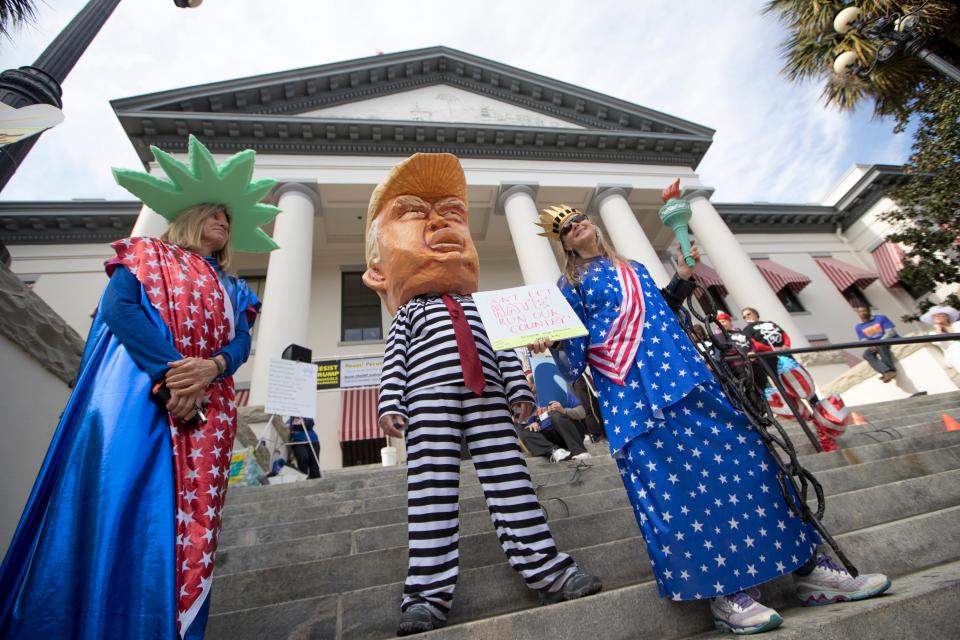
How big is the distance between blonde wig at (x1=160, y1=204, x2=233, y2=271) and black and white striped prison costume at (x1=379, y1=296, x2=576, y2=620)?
101cm

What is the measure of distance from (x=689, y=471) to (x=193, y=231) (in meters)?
2.60

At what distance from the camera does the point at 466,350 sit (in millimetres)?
2107

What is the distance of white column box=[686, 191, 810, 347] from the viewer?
11.4 meters

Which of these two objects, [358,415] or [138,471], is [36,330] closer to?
[138,471]

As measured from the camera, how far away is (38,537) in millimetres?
1222

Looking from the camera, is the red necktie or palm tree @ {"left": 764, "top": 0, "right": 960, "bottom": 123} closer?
the red necktie

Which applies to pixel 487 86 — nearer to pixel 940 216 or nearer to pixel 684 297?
pixel 940 216

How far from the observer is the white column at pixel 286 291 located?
8.24 meters

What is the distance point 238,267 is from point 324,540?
12633 mm

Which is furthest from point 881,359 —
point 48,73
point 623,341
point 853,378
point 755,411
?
point 48,73

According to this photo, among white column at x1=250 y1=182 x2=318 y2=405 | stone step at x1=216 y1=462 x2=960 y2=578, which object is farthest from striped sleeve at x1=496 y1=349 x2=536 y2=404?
white column at x1=250 y1=182 x2=318 y2=405

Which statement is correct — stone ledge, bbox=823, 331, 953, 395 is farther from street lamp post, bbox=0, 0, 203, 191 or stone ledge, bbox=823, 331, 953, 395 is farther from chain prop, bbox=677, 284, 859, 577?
street lamp post, bbox=0, 0, 203, 191

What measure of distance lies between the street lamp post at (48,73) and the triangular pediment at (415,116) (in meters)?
8.98

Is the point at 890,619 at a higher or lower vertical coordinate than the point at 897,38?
lower
